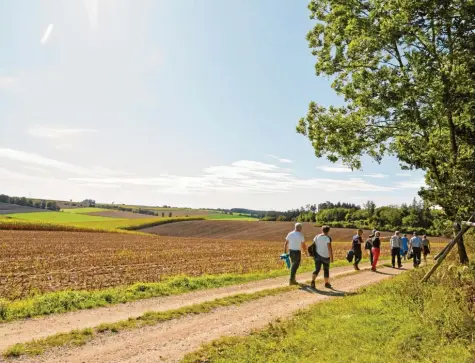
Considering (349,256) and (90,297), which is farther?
(349,256)

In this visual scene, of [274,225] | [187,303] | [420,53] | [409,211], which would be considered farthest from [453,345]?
[409,211]

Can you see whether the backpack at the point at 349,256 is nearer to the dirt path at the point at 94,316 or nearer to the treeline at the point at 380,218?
the dirt path at the point at 94,316

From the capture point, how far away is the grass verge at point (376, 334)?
6223 millimetres

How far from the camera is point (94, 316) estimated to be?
9664 millimetres

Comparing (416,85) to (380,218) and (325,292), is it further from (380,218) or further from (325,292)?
(380,218)

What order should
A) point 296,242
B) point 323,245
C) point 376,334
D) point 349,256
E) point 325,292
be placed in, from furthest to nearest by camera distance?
point 349,256
point 296,242
point 323,245
point 325,292
point 376,334

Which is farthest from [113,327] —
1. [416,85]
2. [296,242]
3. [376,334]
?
[416,85]

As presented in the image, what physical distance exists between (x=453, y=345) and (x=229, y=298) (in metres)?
6.65

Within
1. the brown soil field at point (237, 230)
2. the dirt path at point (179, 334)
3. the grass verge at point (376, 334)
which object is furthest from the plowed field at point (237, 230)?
the grass verge at point (376, 334)

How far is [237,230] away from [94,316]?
264 feet

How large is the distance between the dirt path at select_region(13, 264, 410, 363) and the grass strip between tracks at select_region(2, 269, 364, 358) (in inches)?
10.2

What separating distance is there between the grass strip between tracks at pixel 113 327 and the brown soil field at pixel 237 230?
2437 inches

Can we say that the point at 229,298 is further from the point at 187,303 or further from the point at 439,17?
the point at 439,17

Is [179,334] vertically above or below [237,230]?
above
